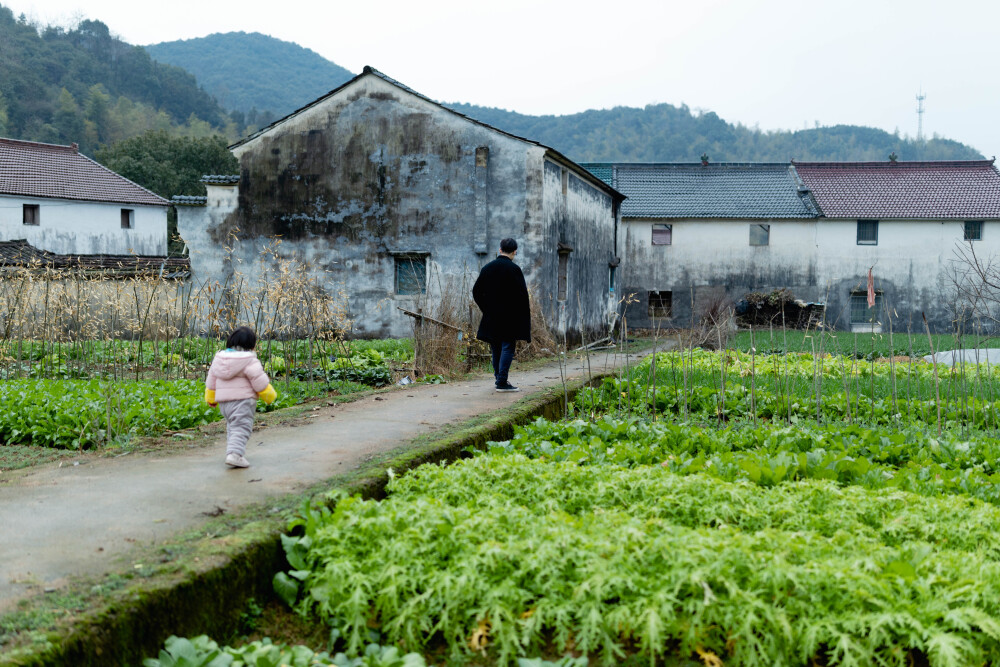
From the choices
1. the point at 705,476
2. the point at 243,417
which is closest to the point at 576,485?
the point at 705,476

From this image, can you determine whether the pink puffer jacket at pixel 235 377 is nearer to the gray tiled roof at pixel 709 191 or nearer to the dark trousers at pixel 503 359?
the dark trousers at pixel 503 359

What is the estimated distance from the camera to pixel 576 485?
4562 mm

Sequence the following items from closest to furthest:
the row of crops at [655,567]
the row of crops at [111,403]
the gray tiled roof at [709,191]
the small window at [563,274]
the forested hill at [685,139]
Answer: the row of crops at [655,567] < the row of crops at [111,403] < the small window at [563,274] < the gray tiled roof at [709,191] < the forested hill at [685,139]

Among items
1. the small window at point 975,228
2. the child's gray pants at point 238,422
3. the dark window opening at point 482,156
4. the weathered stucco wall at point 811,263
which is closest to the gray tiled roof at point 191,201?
the dark window opening at point 482,156

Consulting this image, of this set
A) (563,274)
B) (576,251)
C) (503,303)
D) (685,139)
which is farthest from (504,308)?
(685,139)

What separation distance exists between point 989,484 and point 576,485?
252 cm

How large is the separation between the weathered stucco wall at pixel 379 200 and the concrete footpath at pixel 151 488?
11.3 m

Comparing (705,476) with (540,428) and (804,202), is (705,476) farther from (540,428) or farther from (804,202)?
(804,202)

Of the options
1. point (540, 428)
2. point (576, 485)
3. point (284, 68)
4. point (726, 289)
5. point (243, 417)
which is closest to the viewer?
point (576, 485)

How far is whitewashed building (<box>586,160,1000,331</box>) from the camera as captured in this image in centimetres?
3328

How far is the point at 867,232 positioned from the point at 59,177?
3820 cm

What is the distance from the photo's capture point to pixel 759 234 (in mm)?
34250

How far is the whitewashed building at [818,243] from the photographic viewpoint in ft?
109

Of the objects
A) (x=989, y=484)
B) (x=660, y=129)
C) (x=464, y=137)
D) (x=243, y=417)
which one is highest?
(x=660, y=129)
